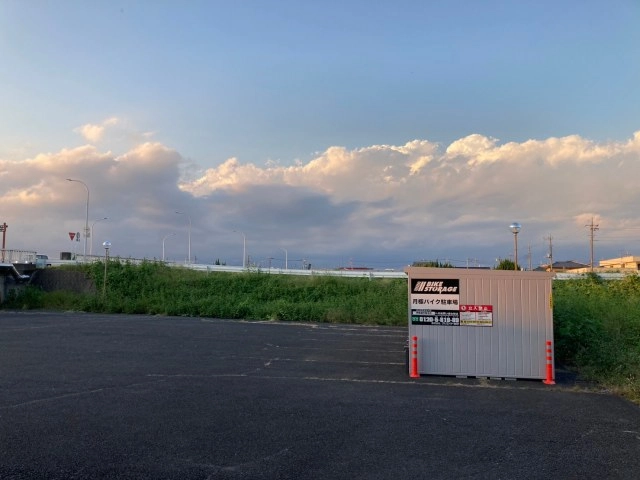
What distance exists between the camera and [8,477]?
236 inches

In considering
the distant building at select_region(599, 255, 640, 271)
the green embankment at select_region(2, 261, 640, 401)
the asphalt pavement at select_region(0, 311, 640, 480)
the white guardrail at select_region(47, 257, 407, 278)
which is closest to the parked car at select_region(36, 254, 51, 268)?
the white guardrail at select_region(47, 257, 407, 278)

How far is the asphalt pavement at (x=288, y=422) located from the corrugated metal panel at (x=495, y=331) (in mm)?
422

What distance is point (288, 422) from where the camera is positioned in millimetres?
8641

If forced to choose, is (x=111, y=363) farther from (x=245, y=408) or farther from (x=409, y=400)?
(x=409, y=400)

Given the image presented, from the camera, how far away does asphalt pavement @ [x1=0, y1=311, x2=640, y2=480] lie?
662cm

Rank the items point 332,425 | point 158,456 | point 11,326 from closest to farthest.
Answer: point 158,456 < point 332,425 < point 11,326

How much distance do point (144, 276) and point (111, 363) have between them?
1204 inches

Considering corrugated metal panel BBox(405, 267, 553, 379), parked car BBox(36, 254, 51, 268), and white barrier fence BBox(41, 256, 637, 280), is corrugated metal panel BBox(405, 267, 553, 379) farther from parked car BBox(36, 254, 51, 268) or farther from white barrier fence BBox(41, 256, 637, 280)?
parked car BBox(36, 254, 51, 268)

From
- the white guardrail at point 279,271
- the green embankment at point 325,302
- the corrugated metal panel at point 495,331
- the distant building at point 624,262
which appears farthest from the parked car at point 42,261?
the distant building at point 624,262

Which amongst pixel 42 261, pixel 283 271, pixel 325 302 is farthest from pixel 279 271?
pixel 42 261

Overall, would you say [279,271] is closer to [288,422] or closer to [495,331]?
[495,331]

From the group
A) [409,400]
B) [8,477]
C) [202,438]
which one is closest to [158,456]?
[202,438]

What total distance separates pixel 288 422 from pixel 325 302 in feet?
90.5

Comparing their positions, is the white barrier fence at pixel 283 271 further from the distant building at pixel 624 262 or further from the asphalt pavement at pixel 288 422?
the distant building at pixel 624 262
